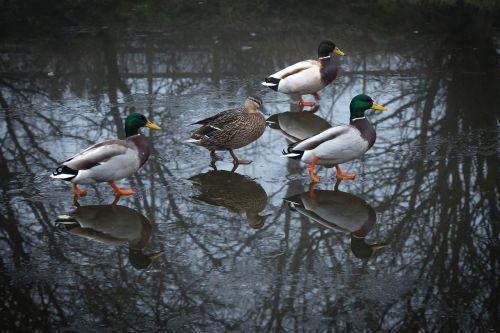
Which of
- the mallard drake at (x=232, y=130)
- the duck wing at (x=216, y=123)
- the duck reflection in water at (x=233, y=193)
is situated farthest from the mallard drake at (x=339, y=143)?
the duck wing at (x=216, y=123)

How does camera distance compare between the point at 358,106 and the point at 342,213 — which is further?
the point at 358,106

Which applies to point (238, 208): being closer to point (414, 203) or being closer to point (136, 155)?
point (136, 155)

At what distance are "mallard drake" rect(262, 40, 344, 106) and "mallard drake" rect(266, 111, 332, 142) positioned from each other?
11.1 inches

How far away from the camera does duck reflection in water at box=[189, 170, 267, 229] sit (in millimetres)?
5527

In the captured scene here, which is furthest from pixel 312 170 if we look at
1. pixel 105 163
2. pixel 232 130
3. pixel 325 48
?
pixel 325 48

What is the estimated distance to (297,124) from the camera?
24.8ft

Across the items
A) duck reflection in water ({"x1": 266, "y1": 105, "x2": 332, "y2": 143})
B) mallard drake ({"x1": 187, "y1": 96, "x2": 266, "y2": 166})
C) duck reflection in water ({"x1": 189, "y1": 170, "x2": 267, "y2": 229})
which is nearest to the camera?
duck reflection in water ({"x1": 189, "y1": 170, "x2": 267, "y2": 229})

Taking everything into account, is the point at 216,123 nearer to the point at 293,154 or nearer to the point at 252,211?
the point at 293,154

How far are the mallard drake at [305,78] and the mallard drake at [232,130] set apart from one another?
1.42 meters

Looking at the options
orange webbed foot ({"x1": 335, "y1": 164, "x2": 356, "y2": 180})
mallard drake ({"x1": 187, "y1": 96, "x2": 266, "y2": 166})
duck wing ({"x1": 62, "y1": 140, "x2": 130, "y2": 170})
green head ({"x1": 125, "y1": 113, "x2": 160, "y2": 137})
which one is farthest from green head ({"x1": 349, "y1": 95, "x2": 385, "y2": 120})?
duck wing ({"x1": 62, "y1": 140, "x2": 130, "y2": 170})

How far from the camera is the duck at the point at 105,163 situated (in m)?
5.43

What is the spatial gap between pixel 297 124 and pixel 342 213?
2.30 m

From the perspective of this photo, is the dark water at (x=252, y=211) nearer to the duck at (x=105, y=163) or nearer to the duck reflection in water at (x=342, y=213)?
the duck reflection in water at (x=342, y=213)

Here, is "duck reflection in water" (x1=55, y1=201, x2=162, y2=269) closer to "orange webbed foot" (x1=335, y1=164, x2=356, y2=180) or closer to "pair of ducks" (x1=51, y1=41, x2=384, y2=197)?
"pair of ducks" (x1=51, y1=41, x2=384, y2=197)
